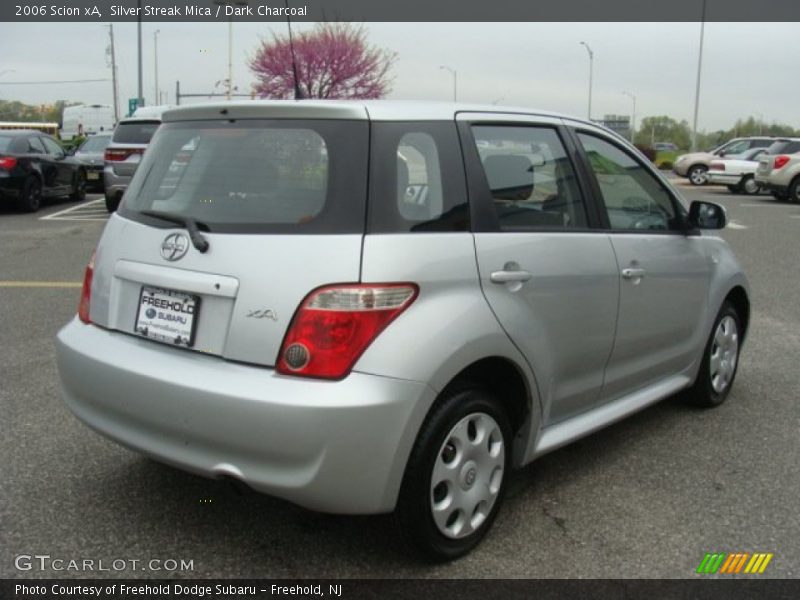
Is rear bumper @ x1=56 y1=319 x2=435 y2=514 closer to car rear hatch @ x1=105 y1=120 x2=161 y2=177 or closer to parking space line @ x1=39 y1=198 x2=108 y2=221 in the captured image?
car rear hatch @ x1=105 y1=120 x2=161 y2=177

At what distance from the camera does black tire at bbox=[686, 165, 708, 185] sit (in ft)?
A: 88.2

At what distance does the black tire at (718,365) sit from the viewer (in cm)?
461

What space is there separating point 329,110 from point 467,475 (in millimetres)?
1398

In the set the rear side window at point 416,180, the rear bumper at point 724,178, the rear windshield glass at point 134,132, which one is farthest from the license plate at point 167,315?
the rear bumper at point 724,178

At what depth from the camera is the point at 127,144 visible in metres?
14.8

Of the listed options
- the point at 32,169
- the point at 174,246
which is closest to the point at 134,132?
the point at 32,169

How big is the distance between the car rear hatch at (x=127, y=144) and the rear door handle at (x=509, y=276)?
12505mm

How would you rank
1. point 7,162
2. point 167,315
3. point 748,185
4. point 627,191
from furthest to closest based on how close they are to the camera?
point 748,185 < point 7,162 < point 627,191 < point 167,315

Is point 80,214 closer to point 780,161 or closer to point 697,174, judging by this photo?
point 780,161

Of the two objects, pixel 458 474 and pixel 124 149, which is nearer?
pixel 458 474

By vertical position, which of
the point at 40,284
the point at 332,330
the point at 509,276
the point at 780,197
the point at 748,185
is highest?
the point at 509,276

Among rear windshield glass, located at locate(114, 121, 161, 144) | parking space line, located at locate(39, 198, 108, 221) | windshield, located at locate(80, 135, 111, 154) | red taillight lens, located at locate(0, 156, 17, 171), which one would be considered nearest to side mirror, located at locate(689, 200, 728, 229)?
rear windshield glass, located at locate(114, 121, 161, 144)

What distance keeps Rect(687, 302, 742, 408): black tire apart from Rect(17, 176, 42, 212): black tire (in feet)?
45.6

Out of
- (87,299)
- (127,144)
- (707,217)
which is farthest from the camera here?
(127,144)
